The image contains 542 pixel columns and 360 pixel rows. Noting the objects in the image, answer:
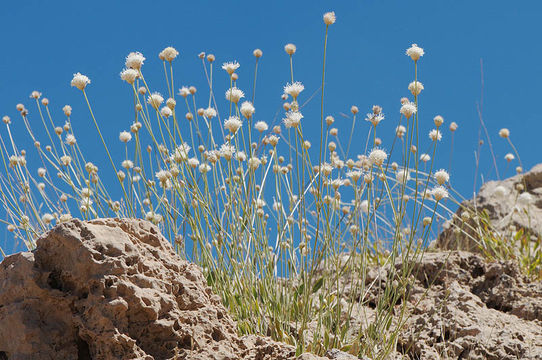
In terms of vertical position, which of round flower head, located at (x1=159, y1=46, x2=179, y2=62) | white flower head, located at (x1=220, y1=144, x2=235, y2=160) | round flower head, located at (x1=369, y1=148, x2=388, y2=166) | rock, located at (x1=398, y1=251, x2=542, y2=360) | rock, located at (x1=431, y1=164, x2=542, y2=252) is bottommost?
rock, located at (x1=398, y1=251, x2=542, y2=360)

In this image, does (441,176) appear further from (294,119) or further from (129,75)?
(129,75)

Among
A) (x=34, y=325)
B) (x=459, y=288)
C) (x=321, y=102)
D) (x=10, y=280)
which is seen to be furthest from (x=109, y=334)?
(x=459, y=288)

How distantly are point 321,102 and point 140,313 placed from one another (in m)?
1.35

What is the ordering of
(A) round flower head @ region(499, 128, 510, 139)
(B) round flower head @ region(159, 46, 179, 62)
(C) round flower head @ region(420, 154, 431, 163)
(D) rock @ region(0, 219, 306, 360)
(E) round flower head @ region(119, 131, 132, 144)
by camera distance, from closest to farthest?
(D) rock @ region(0, 219, 306, 360)
(B) round flower head @ region(159, 46, 179, 62)
(E) round flower head @ region(119, 131, 132, 144)
(C) round flower head @ region(420, 154, 431, 163)
(A) round flower head @ region(499, 128, 510, 139)

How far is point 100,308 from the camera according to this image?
2.55 m

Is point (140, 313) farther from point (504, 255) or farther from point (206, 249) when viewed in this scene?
point (504, 255)

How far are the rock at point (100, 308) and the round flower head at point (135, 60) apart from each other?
3.68 feet

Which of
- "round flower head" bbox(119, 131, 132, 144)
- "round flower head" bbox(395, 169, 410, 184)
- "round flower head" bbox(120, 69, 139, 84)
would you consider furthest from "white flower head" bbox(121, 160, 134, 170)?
"round flower head" bbox(395, 169, 410, 184)

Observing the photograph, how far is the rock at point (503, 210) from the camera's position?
688cm

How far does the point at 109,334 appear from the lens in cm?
252

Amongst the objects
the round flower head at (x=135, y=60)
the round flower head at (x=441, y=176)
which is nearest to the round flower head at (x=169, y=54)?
the round flower head at (x=135, y=60)

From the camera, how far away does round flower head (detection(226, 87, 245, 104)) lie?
361cm

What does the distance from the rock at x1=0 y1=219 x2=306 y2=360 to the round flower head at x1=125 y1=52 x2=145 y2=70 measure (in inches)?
44.1

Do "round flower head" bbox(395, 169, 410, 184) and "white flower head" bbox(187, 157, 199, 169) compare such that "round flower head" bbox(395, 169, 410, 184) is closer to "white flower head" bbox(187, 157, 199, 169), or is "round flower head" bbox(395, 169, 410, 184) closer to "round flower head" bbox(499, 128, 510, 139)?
"white flower head" bbox(187, 157, 199, 169)
